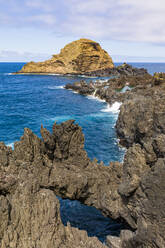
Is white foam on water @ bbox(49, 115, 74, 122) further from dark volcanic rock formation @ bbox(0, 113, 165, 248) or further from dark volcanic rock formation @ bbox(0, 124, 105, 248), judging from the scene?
dark volcanic rock formation @ bbox(0, 124, 105, 248)

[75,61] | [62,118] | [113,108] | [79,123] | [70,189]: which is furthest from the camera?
[75,61]

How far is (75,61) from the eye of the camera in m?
141

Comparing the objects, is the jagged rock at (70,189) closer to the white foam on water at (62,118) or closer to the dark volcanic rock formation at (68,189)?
the dark volcanic rock formation at (68,189)

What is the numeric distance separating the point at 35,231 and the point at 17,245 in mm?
809

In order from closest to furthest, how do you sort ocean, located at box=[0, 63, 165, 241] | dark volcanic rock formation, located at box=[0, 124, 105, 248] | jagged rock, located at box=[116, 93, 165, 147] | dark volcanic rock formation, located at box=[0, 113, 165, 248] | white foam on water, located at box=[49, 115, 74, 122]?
dark volcanic rock formation, located at box=[0, 124, 105, 248], dark volcanic rock formation, located at box=[0, 113, 165, 248], ocean, located at box=[0, 63, 165, 241], jagged rock, located at box=[116, 93, 165, 147], white foam on water, located at box=[49, 115, 74, 122]

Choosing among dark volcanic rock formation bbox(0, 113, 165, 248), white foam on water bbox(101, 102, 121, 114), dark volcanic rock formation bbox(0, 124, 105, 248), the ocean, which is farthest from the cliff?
dark volcanic rock formation bbox(0, 124, 105, 248)

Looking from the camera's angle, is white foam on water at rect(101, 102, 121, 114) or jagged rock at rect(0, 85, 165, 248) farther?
white foam on water at rect(101, 102, 121, 114)

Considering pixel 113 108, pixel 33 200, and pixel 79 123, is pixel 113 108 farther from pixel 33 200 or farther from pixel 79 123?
pixel 33 200

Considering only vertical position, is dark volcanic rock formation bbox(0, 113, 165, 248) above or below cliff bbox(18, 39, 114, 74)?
below

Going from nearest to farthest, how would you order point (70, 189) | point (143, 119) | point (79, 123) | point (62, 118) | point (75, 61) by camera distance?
point (70, 189), point (143, 119), point (79, 123), point (62, 118), point (75, 61)

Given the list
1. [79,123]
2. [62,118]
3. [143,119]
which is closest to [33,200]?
[143,119]

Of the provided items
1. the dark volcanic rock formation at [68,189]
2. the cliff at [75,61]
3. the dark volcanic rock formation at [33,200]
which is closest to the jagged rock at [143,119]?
the dark volcanic rock formation at [68,189]

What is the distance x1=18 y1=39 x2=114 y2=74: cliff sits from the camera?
468 feet

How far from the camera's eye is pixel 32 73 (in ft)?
484
